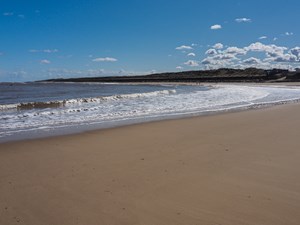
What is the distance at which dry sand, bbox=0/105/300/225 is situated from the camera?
3875mm

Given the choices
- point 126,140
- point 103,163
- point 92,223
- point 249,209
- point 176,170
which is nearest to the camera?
point 92,223

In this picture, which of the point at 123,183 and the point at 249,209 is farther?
the point at 123,183

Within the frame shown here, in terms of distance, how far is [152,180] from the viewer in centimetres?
509

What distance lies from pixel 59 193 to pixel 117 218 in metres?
1.13

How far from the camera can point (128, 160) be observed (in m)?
6.30

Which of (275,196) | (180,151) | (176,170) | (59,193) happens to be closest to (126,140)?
(180,151)

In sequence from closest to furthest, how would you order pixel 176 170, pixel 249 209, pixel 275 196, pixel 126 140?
pixel 249 209
pixel 275 196
pixel 176 170
pixel 126 140

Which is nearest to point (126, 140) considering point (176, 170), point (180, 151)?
point (180, 151)

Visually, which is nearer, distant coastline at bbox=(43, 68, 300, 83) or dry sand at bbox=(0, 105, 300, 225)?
dry sand at bbox=(0, 105, 300, 225)

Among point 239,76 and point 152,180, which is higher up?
point 239,76

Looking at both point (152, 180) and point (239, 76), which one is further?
point (239, 76)

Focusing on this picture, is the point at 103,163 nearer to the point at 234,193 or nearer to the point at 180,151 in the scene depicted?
the point at 180,151

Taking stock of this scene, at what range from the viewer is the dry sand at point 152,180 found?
388 centimetres

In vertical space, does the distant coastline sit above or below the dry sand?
above
